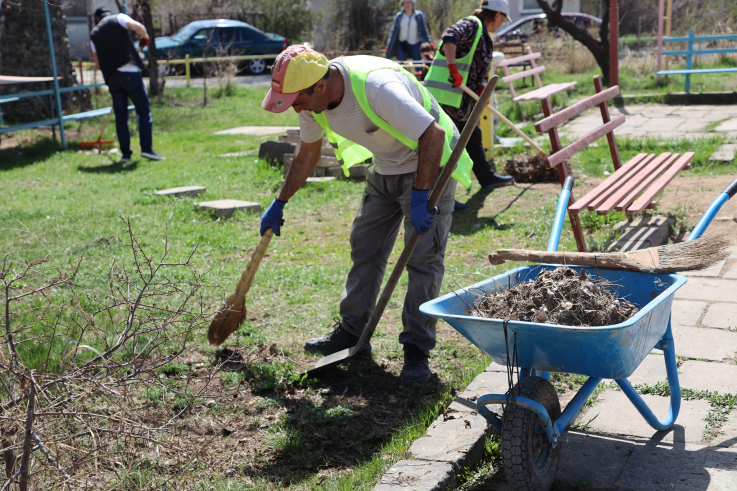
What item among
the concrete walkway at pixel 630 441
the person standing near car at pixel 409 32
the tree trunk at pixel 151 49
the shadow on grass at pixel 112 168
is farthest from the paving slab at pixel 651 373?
the tree trunk at pixel 151 49

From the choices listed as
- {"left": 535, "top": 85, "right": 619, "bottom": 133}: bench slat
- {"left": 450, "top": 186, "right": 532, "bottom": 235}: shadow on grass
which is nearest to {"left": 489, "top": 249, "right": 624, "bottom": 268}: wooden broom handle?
{"left": 535, "top": 85, "right": 619, "bottom": 133}: bench slat

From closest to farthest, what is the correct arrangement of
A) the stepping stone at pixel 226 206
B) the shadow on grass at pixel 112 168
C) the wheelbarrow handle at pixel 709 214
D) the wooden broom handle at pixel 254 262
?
the wheelbarrow handle at pixel 709 214, the wooden broom handle at pixel 254 262, the stepping stone at pixel 226 206, the shadow on grass at pixel 112 168

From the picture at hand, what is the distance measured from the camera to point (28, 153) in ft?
34.4

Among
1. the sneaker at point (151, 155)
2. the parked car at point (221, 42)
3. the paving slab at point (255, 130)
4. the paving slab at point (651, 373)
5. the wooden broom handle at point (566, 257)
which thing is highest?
the parked car at point (221, 42)

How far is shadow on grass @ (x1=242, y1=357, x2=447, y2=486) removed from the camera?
304cm

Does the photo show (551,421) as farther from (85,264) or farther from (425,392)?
(85,264)

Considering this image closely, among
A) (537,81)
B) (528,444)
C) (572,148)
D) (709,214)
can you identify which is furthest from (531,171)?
(528,444)

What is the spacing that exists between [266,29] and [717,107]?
741 inches

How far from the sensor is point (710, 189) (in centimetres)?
661

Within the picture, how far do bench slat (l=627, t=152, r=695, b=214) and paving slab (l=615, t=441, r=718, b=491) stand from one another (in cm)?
227

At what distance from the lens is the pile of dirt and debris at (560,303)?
2.53 meters

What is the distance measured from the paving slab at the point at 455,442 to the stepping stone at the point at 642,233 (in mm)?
2383

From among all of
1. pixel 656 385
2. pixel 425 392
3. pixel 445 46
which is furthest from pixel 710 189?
pixel 425 392

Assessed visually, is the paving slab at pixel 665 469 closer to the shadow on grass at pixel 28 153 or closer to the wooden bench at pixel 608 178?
the wooden bench at pixel 608 178
